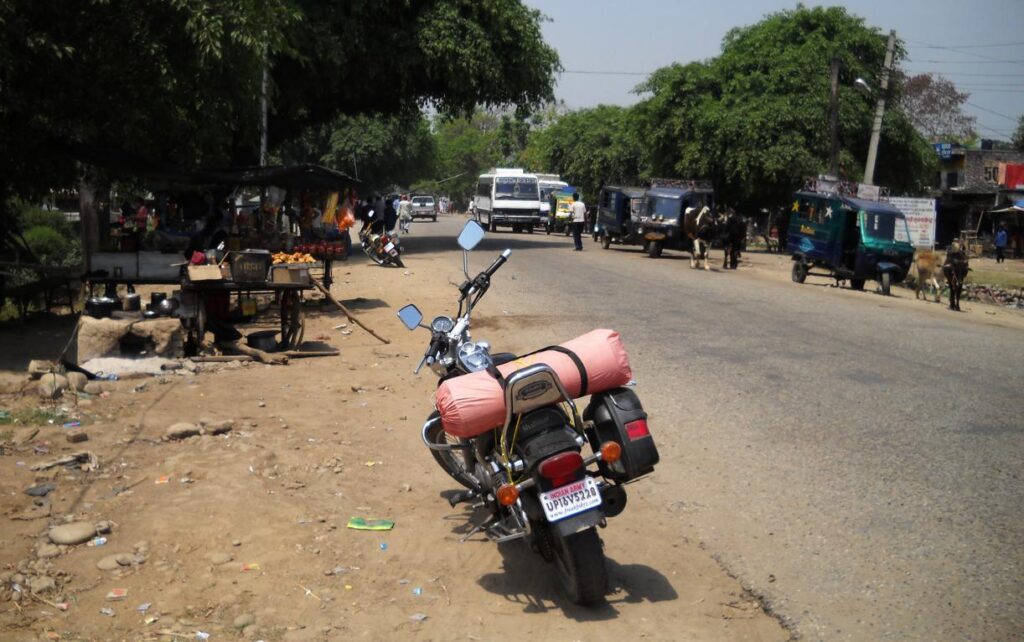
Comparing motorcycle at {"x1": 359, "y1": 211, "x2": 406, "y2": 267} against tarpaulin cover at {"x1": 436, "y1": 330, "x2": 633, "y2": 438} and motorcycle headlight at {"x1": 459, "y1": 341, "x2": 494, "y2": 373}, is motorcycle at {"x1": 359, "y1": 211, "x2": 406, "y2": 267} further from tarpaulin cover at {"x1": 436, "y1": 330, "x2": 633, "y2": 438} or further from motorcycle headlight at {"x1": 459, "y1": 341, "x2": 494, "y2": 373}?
tarpaulin cover at {"x1": 436, "y1": 330, "x2": 633, "y2": 438}

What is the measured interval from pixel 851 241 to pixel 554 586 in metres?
20.2

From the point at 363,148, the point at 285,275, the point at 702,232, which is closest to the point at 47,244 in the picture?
the point at 702,232

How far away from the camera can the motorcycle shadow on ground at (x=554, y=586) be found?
4.98 meters

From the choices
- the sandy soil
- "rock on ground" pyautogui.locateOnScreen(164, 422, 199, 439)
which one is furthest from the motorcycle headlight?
"rock on ground" pyautogui.locateOnScreen(164, 422, 199, 439)

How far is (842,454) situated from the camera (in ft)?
24.5

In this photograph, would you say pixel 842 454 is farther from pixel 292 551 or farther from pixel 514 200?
pixel 514 200

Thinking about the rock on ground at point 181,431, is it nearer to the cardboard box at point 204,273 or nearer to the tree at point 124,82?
the cardboard box at point 204,273

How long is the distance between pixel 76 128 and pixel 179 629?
35.9 feet

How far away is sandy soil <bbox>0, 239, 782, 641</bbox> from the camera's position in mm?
4777

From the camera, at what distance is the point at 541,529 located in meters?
4.97

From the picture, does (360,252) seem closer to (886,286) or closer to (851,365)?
(886,286)

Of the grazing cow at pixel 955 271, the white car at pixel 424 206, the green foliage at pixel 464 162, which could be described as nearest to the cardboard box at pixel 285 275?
the grazing cow at pixel 955 271

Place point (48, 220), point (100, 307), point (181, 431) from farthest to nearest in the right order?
point (48, 220)
point (100, 307)
point (181, 431)

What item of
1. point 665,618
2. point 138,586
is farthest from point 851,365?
point 138,586
